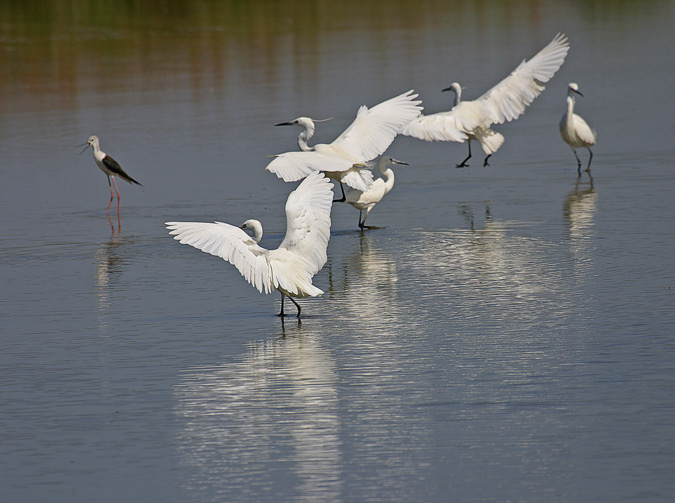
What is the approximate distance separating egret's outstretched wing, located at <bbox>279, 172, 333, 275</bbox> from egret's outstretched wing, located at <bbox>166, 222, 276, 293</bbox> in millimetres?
494

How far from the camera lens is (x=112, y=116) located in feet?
75.0

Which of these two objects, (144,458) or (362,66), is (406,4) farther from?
(144,458)

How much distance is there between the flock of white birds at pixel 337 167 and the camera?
8.80 metres

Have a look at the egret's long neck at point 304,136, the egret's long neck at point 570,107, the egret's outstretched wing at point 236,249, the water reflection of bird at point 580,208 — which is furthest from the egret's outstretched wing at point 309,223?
the egret's long neck at point 570,107

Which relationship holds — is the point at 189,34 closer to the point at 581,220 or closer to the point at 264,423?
the point at 581,220

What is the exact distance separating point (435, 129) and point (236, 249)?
7114 mm

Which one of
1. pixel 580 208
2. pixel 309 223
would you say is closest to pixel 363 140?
pixel 580 208

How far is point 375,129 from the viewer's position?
13.7 m

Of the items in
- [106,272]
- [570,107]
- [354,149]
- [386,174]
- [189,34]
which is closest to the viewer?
[106,272]

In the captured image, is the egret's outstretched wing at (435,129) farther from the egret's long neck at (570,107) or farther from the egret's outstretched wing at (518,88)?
the egret's long neck at (570,107)

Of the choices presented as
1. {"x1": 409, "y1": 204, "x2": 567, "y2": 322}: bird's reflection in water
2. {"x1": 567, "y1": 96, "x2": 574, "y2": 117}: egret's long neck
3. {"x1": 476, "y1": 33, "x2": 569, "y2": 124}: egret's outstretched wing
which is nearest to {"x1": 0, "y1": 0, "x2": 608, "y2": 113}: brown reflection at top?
{"x1": 567, "y1": 96, "x2": 574, "y2": 117}: egret's long neck

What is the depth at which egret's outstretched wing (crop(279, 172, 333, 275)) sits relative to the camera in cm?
931

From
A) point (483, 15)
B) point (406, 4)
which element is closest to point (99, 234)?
point (483, 15)

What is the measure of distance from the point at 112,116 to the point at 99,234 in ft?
32.0
